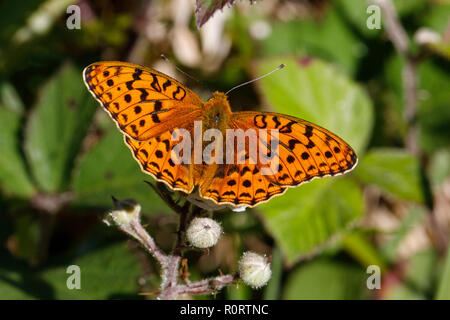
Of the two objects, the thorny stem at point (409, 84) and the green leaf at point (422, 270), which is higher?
the thorny stem at point (409, 84)

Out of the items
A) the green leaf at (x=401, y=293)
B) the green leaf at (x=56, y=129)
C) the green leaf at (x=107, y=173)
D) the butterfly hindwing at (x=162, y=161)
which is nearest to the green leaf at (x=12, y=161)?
the green leaf at (x=56, y=129)

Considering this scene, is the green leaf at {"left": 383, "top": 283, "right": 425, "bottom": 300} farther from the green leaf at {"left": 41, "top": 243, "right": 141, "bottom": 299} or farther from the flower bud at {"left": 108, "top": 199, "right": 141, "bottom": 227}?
the flower bud at {"left": 108, "top": 199, "right": 141, "bottom": 227}

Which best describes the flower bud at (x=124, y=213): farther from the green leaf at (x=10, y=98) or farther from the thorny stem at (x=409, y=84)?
the thorny stem at (x=409, y=84)

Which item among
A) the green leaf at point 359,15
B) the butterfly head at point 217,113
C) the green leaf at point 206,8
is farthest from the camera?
the green leaf at point 359,15
